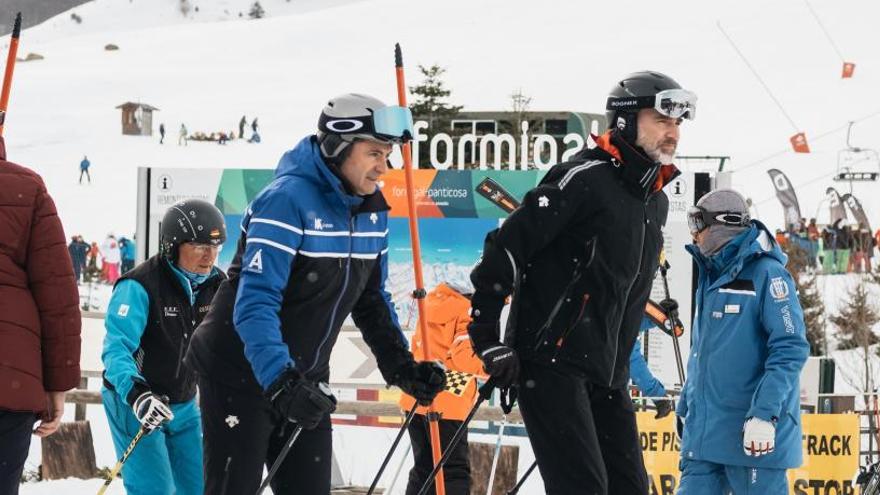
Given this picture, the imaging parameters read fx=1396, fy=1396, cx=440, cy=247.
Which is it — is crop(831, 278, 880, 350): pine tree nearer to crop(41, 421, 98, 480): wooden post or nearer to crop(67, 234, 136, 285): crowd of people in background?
crop(41, 421, 98, 480): wooden post

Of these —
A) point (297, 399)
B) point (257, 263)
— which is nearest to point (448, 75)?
point (257, 263)

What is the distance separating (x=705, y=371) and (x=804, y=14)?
104525mm

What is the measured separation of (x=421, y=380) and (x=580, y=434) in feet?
2.18

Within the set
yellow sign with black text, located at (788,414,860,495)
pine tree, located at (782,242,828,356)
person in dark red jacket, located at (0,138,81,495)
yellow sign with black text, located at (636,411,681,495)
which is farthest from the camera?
pine tree, located at (782,242,828,356)

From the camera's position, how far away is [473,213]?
13641mm

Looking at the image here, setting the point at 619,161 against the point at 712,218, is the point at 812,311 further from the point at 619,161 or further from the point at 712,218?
the point at 619,161

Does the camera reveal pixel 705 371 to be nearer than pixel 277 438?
No

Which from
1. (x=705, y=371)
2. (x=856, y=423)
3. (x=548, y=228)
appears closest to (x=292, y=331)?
(x=548, y=228)

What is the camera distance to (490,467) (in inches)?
374

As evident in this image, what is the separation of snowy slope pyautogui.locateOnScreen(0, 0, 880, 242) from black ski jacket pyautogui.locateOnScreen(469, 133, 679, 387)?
141 ft

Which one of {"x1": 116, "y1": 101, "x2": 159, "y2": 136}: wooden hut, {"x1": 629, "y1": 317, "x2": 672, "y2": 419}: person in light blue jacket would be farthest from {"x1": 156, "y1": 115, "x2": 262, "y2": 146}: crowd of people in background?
{"x1": 629, "y1": 317, "x2": 672, "y2": 419}: person in light blue jacket

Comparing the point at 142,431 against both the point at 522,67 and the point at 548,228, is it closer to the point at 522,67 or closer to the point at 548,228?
the point at 548,228

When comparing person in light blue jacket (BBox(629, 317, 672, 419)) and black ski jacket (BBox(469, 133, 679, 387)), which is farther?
person in light blue jacket (BBox(629, 317, 672, 419))

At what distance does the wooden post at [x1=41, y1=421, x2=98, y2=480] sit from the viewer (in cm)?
996
